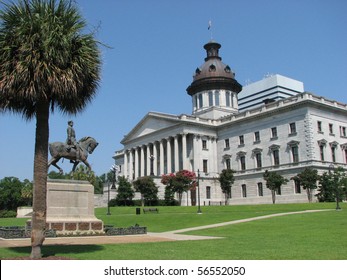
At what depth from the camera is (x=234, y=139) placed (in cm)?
8750

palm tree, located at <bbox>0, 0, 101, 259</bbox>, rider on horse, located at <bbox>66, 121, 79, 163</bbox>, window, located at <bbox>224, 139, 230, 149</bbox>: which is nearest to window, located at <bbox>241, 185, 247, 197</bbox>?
window, located at <bbox>224, 139, 230, 149</bbox>

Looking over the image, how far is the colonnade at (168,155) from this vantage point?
88438 millimetres

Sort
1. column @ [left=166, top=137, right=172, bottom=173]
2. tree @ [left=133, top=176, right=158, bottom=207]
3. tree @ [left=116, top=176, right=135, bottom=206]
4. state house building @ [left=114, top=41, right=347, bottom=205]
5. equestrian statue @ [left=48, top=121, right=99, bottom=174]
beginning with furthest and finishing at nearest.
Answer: column @ [left=166, top=137, right=172, bottom=173] < tree @ [left=116, top=176, right=135, bottom=206] < tree @ [left=133, top=176, right=158, bottom=207] < state house building @ [left=114, top=41, right=347, bottom=205] < equestrian statue @ [left=48, top=121, right=99, bottom=174]

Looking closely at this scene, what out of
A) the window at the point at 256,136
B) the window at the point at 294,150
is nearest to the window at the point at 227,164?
the window at the point at 256,136

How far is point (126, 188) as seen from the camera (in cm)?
8138

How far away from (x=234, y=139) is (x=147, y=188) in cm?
2324

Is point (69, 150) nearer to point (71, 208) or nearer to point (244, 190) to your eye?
point (71, 208)

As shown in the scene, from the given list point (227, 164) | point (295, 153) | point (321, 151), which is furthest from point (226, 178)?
point (321, 151)

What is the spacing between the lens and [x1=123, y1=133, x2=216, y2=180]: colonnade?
88.4 meters

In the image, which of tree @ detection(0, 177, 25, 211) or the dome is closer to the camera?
the dome

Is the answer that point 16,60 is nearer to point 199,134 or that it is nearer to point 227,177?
point 227,177

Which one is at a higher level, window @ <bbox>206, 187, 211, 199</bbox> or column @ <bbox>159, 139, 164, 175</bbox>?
column @ <bbox>159, 139, 164, 175</bbox>

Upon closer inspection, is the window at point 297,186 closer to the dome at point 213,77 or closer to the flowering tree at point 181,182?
the flowering tree at point 181,182

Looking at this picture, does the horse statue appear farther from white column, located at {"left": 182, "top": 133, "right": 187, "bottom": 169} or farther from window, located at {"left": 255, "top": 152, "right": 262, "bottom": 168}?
white column, located at {"left": 182, "top": 133, "right": 187, "bottom": 169}
